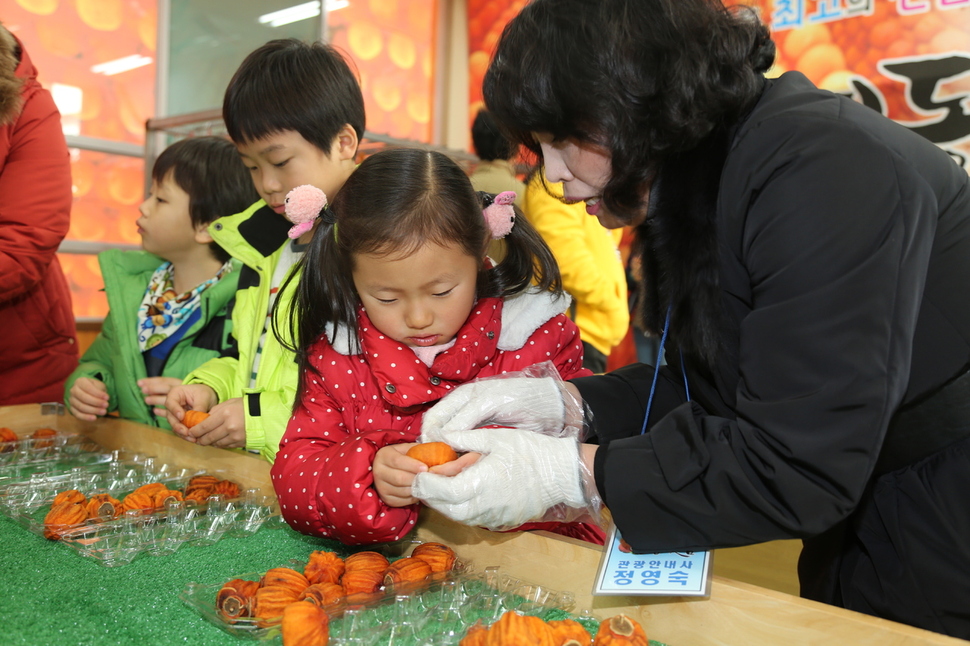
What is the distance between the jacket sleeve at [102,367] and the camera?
2.12 meters

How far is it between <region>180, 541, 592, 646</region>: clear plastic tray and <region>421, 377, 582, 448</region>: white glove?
0.22 metres

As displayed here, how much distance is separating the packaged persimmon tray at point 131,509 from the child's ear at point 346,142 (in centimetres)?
79

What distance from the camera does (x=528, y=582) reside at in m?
1.07

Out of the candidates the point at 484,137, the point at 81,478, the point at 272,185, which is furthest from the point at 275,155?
the point at 484,137

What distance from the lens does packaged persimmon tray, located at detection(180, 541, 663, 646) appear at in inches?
33.9

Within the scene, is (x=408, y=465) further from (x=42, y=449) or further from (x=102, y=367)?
(x=102, y=367)

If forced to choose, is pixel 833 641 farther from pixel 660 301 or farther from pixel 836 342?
pixel 660 301

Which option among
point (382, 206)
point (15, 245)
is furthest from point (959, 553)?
point (15, 245)

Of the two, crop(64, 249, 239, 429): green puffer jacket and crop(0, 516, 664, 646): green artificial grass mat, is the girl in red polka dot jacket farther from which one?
crop(64, 249, 239, 429): green puffer jacket

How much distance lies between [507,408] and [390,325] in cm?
25

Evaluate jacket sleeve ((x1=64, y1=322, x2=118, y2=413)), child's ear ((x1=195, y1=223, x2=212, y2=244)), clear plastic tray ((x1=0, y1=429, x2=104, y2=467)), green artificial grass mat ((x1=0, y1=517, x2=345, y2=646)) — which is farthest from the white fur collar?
jacket sleeve ((x1=64, y1=322, x2=118, y2=413))

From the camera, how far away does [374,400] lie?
1.35 m

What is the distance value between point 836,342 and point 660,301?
1.20 feet

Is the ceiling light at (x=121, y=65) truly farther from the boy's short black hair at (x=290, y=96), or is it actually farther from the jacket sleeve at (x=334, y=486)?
the jacket sleeve at (x=334, y=486)
